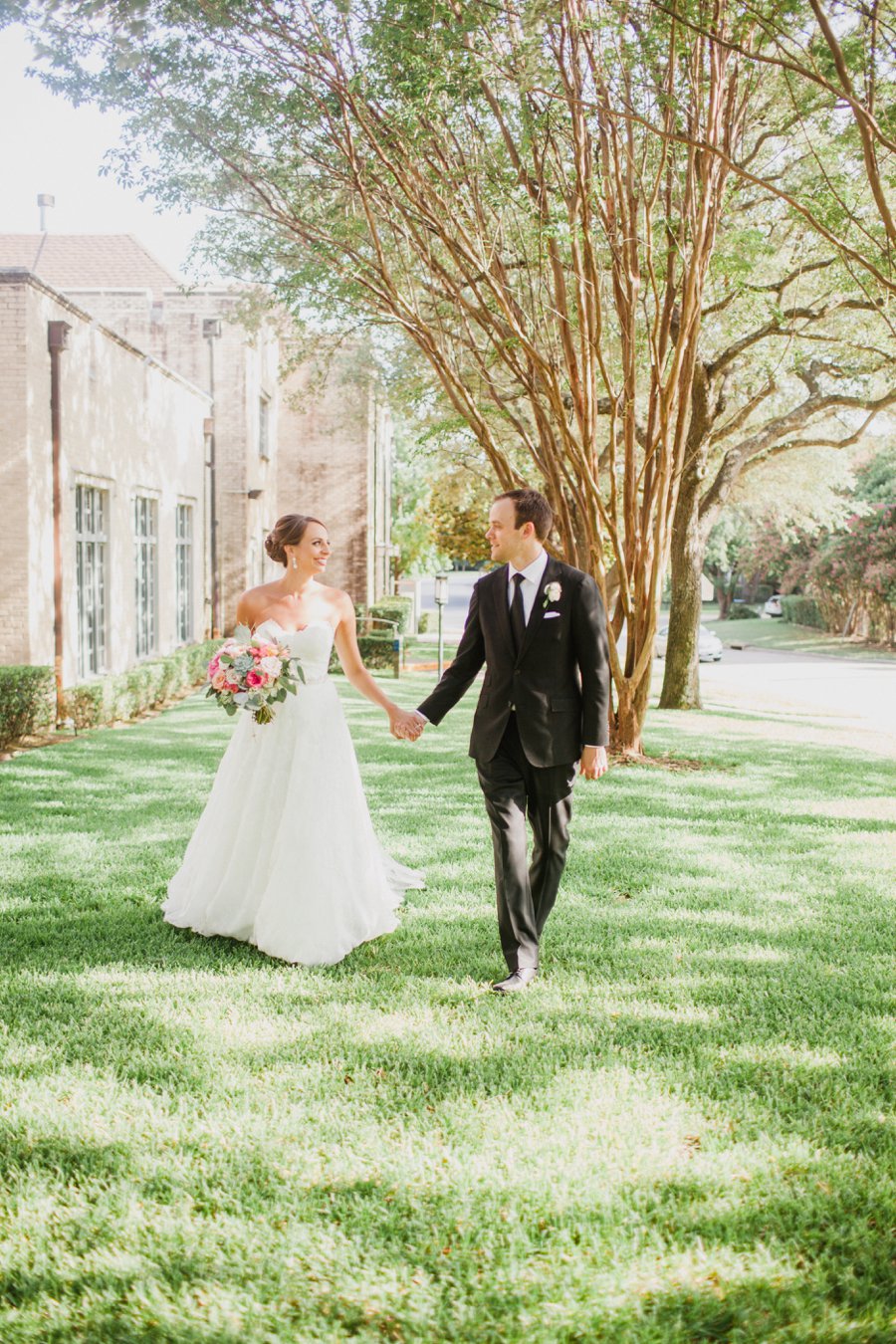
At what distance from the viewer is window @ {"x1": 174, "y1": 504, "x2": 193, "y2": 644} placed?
2116 cm

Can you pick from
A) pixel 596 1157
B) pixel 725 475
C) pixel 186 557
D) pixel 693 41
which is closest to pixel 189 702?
pixel 186 557

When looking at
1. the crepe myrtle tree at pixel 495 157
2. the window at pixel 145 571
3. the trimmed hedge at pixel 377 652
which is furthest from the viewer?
the trimmed hedge at pixel 377 652

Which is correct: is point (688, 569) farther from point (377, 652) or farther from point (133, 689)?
point (377, 652)

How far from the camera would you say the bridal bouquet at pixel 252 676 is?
199 inches

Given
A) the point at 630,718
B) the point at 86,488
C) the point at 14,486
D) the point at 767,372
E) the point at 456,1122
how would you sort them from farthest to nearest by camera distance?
the point at 86,488 → the point at 767,372 → the point at 14,486 → the point at 630,718 → the point at 456,1122

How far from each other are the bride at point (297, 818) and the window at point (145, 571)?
12.9m

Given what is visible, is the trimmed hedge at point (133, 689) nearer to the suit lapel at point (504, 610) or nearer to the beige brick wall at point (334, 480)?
the beige brick wall at point (334, 480)

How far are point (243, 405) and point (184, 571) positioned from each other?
4504 millimetres

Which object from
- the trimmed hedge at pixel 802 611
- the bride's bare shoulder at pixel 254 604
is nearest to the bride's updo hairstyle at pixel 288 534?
the bride's bare shoulder at pixel 254 604

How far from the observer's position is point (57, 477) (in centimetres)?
1341

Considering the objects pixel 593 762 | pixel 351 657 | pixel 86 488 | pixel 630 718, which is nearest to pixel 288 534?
pixel 351 657

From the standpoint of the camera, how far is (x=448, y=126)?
30.9 ft

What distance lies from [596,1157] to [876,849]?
5.00 meters

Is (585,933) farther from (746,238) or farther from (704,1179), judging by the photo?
(746,238)
